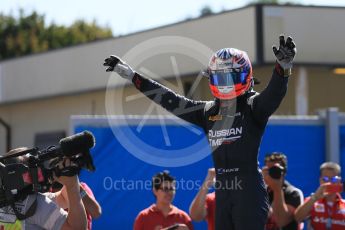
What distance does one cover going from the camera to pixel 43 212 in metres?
4.61

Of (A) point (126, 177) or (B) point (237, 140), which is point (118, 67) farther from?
(A) point (126, 177)

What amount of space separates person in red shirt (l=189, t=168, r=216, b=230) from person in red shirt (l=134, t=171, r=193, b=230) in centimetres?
31

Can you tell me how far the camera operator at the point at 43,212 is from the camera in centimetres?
440

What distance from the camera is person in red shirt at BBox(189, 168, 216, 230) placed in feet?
24.4

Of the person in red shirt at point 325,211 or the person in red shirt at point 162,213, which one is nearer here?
the person in red shirt at point 325,211

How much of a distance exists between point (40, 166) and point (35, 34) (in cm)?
4497

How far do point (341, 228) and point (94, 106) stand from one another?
1246 centimetres

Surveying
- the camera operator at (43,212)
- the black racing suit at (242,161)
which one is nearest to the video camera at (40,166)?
the camera operator at (43,212)

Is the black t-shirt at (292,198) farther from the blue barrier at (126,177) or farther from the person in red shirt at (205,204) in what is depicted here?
the blue barrier at (126,177)

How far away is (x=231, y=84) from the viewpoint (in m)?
5.13

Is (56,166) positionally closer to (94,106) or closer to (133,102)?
(133,102)

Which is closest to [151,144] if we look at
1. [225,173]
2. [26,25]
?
[225,173]

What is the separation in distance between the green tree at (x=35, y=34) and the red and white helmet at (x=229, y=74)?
40.2 metres

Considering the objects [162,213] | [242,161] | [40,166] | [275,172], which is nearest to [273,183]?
[275,172]
